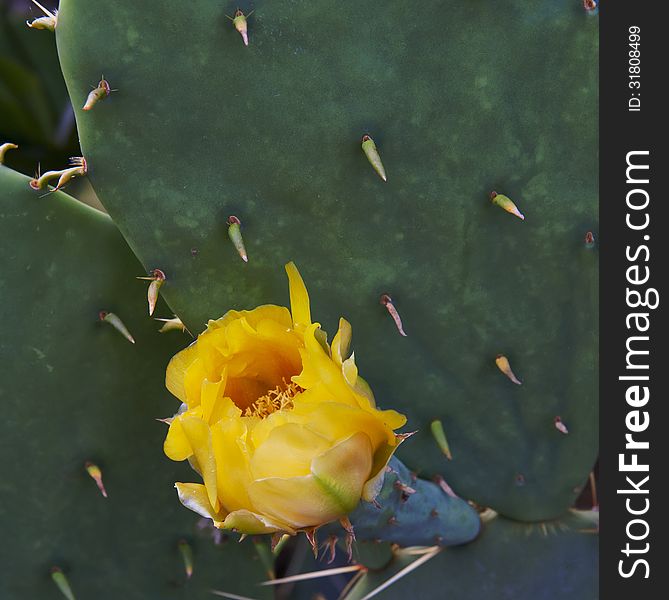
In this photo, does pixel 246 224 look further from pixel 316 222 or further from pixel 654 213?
pixel 654 213

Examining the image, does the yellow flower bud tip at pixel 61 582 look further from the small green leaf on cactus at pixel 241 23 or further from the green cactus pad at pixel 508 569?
the small green leaf on cactus at pixel 241 23

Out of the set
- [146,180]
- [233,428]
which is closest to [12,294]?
[146,180]

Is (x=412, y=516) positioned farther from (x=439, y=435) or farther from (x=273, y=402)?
(x=273, y=402)

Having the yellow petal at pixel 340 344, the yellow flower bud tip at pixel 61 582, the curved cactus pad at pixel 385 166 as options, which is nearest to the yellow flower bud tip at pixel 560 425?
the curved cactus pad at pixel 385 166

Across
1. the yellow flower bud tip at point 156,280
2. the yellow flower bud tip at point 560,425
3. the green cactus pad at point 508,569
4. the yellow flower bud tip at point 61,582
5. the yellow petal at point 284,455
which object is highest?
the yellow petal at point 284,455

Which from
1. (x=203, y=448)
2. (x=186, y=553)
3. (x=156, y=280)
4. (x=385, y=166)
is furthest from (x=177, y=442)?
(x=186, y=553)

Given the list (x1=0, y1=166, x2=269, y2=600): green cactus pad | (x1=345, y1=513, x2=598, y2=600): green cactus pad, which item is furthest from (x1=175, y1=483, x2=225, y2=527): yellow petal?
(x1=345, y1=513, x2=598, y2=600): green cactus pad

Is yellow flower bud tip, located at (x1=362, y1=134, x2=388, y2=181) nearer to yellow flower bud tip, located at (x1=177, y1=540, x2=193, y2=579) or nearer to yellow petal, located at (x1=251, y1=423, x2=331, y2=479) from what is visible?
yellow petal, located at (x1=251, y1=423, x2=331, y2=479)

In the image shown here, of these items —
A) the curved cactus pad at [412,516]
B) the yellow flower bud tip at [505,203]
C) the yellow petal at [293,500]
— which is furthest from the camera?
the yellow flower bud tip at [505,203]
